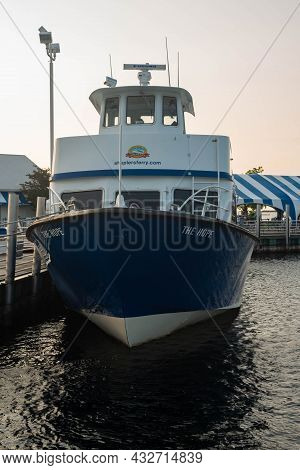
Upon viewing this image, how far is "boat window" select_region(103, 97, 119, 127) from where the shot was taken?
1361 cm

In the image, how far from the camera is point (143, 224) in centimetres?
872

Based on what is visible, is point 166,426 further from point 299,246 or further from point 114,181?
point 299,246

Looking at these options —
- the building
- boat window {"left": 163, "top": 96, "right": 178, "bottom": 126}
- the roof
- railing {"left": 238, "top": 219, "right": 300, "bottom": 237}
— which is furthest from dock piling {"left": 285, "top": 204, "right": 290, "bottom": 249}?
boat window {"left": 163, "top": 96, "right": 178, "bottom": 126}

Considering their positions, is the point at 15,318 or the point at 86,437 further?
the point at 15,318

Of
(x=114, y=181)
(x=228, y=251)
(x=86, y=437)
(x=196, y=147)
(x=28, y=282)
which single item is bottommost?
(x=86, y=437)

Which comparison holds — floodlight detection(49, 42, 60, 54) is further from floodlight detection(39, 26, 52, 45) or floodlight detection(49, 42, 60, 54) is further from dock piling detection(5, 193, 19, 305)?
dock piling detection(5, 193, 19, 305)

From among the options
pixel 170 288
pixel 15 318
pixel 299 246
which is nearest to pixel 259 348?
pixel 170 288

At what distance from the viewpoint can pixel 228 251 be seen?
10.8m

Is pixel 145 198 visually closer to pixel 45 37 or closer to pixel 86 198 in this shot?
pixel 86 198

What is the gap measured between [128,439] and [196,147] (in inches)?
305

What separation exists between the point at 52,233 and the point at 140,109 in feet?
17.4
